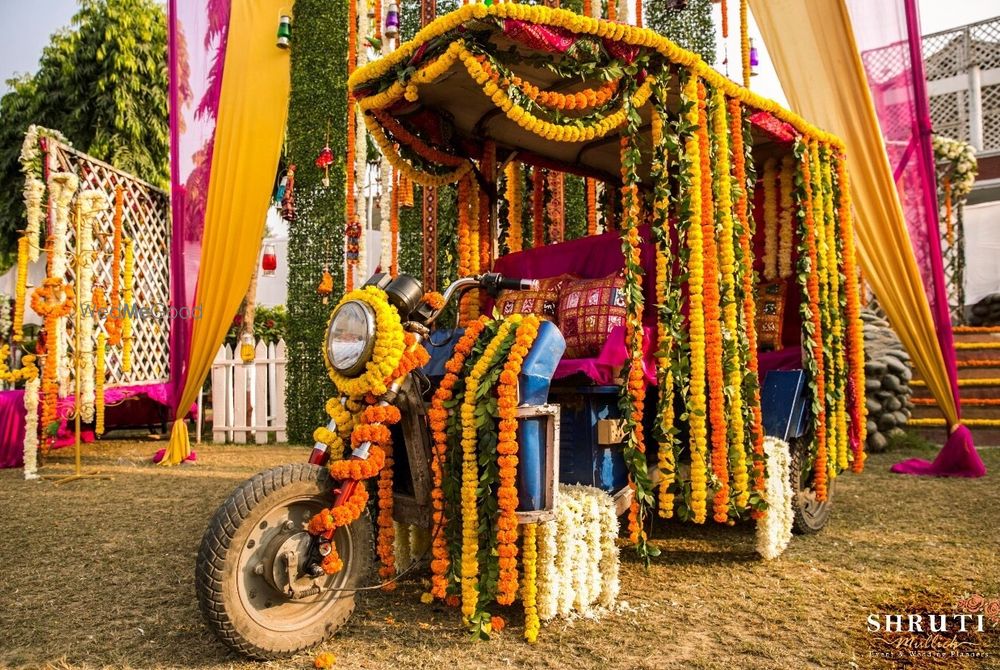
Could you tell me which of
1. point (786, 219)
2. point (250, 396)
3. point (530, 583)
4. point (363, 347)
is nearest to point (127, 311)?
point (250, 396)

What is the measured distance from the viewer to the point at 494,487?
2451mm

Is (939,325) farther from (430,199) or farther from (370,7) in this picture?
(370,7)

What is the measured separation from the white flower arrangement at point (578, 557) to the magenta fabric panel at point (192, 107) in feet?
17.4

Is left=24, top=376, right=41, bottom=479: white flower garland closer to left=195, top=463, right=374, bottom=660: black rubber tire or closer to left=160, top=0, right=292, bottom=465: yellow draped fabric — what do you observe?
left=160, top=0, right=292, bottom=465: yellow draped fabric

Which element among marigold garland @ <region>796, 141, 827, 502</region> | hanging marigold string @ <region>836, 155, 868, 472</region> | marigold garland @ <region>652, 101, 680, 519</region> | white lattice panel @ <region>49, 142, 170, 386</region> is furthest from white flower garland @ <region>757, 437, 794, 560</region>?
white lattice panel @ <region>49, 142, 170, 386</region>

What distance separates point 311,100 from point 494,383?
653cm

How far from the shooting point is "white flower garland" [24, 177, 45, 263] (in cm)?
598

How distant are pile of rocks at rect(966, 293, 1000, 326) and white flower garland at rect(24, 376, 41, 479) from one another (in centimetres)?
1451

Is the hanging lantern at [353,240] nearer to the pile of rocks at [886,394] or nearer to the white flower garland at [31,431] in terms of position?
the white flower garland at [31,431]

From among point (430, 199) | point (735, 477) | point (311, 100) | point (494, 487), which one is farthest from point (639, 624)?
point (311, 100)

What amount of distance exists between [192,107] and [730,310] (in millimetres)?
5671

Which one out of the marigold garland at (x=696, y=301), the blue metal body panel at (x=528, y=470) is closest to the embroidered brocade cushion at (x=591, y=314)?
the marigold garland at (x=696, y=301)

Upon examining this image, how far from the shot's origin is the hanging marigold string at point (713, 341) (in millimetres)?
3082

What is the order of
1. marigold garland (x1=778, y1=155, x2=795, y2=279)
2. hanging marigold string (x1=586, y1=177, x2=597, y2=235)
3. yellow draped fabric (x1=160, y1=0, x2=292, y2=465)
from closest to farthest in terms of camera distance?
marigold garland (x1=778, y1=155, x2=795, y2=279)
hanging marigold string (x1=586, y1=177, x2=597, y2=235)
yellow draped fabric (x1=160, y1=0, x2=292, y2=465)
